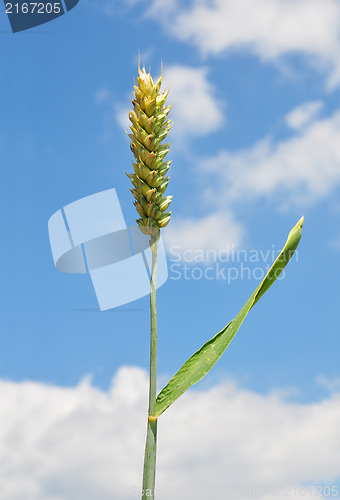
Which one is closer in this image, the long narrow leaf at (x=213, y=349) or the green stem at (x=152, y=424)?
the green stem at (x=152, y=424)

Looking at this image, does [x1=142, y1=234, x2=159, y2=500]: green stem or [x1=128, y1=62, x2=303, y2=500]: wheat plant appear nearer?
[x1=142, y1=234, x2=159, y2=500]: green stem

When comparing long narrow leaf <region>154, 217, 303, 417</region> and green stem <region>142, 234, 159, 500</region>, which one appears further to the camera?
long narrow leaf <region>154, 217, 303, 417</region>

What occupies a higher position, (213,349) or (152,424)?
(213,349)

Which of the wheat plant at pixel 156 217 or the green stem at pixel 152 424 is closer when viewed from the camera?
the green stem at pixel 152 424

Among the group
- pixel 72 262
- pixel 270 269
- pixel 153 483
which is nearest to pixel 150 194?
pixel 270 269

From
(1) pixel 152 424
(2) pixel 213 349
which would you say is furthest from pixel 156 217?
(1) pixel 152 424

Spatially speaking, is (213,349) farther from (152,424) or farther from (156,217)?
(156,217)

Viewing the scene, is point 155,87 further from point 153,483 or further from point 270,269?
point 153,483

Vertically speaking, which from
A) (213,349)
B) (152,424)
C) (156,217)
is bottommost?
(152,424)
